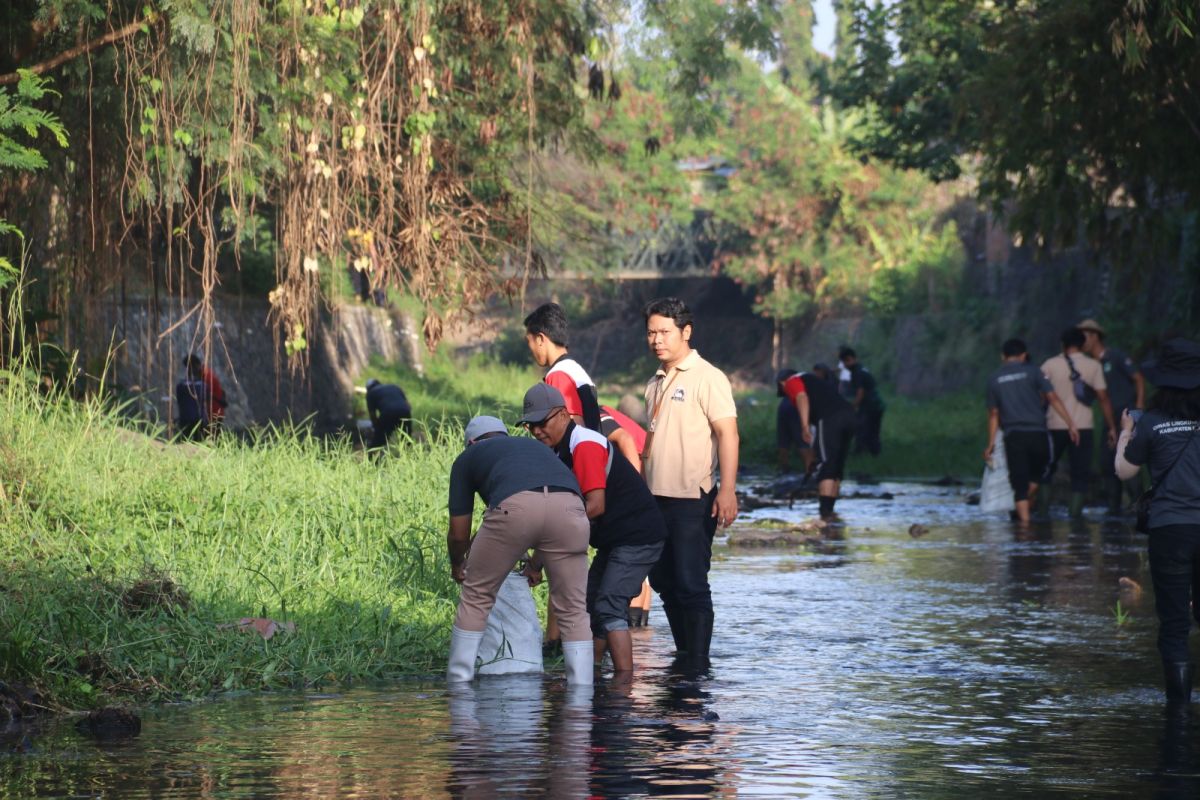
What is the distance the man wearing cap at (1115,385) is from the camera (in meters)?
20.1

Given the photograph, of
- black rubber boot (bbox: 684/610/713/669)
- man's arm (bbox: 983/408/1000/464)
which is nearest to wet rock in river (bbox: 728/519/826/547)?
man's arm (bbox: 983/408/1000/464)

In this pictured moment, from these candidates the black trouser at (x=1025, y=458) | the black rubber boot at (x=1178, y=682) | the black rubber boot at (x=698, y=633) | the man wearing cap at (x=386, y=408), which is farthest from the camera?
the man wearing cap at (x=386, y=408)

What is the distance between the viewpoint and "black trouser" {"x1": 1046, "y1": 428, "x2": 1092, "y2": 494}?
64.5ft

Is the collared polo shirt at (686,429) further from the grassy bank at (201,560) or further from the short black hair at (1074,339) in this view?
the short black hair at (1074,339)

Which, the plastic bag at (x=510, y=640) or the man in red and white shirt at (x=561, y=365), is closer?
the plastic bag at (x=510, y=640)

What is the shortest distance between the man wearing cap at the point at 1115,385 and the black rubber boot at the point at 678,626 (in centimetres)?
1042

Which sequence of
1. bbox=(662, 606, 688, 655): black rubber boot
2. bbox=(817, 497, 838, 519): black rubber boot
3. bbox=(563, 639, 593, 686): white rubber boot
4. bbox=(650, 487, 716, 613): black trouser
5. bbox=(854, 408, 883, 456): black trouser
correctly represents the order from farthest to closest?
1. bbox=(854, 408, 883, 456): black trouser
2. bbox=(817, 497, 838, 519): black rubber boot
3. bbox=(662, 606, 688, 655): black rubber boot
4. bbox=(650, 487, 716, 613): black trouser
5. bbox=(563, 639, 593, 686): white rubber boot

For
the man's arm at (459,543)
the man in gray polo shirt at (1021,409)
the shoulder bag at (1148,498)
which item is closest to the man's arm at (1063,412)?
the man in gray polo shirt at (1021,409)

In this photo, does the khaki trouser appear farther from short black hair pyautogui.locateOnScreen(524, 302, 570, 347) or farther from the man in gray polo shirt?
the man in gray polo shirt

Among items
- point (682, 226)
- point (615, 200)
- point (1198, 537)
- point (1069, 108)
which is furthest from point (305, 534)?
point (682, 226)

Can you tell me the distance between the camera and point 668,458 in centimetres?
1008

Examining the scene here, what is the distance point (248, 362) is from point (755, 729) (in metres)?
22.6

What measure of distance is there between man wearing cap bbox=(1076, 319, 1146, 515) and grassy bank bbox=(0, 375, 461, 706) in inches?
325

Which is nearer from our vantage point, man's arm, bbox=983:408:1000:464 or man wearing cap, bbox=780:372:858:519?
man's arm, bbox=983:408:1000:464
